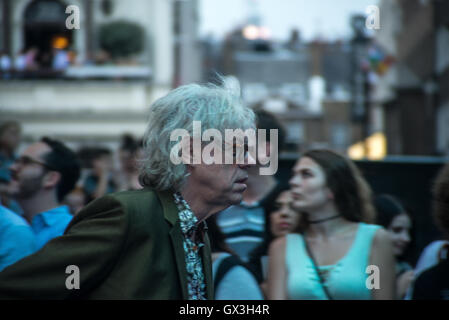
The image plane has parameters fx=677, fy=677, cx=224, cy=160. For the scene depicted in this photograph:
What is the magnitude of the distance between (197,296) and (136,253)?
371 mm

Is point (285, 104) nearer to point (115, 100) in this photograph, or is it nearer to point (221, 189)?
point (115, 100)

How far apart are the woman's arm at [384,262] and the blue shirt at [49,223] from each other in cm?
170

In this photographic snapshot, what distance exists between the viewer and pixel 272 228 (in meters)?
4.39

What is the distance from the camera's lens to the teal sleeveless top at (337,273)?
345cm

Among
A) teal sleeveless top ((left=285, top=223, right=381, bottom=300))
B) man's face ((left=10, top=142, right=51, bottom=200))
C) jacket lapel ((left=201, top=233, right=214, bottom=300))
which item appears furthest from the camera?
man's face ((left=10, top=142, right=51, bottom=200))

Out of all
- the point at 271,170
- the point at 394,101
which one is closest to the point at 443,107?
the point at 394,101

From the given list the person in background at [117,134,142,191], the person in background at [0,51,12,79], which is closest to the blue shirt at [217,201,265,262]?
the person in background at [117,134,142,191]

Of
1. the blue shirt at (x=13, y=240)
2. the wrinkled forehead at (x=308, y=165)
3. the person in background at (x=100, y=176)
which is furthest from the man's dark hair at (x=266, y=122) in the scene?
the person in background at (x=100, y=176)

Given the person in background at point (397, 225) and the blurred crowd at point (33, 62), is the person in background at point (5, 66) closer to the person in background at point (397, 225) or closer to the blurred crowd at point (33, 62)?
the blurred crowd at point (33, 62)

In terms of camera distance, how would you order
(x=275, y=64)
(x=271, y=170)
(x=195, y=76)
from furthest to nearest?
(x=275, y=64) → (x=195, y=76) → (x=271, y=170)

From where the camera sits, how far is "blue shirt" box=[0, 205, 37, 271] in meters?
3.10

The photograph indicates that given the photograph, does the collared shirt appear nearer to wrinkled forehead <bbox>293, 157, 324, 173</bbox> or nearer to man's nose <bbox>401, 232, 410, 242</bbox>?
wrinkled forehead <bbox>293, 157, 324, 173</bbox>

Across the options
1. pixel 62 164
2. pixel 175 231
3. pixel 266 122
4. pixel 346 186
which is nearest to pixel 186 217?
pixel 175 231

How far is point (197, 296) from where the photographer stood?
2477 millimetres
